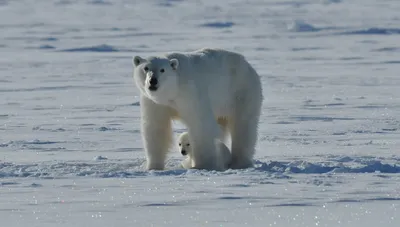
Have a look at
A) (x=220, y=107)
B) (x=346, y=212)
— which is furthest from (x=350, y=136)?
(x=346, y=212)

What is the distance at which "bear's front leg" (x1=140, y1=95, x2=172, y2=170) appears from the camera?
223 inches

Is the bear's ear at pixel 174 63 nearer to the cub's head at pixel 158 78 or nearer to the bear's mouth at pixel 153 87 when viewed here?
the cub's head at pixel 158 78

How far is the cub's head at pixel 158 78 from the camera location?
17.5ft

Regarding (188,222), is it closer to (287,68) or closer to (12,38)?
(287,68)

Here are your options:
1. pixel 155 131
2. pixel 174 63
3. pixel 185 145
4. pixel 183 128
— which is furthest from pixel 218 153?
pixel 183 128

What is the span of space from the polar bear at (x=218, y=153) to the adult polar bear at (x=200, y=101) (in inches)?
2.2

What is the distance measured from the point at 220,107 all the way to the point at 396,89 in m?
4.92

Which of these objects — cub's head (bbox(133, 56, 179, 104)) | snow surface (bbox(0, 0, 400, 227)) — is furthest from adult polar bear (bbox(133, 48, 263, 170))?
snow surface (bbox(0, 0, 400, 227))

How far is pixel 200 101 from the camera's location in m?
5.54

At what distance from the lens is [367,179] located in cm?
495

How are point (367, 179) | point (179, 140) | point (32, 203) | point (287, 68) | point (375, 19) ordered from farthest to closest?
point (375, 19), point (287, 68), point (179, 140), point (367, 179), point (32, 203)

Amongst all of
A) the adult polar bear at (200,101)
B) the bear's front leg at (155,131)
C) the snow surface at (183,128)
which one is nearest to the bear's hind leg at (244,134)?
the adult polar bear at (200,101)

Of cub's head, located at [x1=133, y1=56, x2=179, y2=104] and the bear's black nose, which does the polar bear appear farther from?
the bear's black nose

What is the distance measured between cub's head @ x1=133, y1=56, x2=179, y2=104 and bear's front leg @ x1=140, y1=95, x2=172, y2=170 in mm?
161
